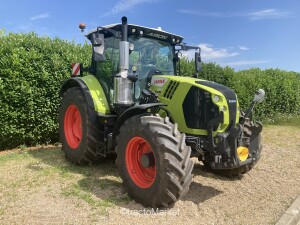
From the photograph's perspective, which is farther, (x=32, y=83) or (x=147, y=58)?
(x=32, y=83)

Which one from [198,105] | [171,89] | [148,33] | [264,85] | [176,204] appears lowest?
[176,204]

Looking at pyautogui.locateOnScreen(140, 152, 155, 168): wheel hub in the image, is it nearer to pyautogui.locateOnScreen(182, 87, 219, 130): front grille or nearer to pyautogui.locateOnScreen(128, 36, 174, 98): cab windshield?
pyautogui.locateOnScreen(182, 87, 219, 130): front grille

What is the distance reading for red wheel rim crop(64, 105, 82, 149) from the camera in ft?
20.3

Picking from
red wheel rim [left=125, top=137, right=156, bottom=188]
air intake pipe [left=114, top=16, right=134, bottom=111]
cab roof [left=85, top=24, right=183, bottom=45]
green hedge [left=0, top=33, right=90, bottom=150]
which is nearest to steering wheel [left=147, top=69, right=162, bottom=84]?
air intake pipe [left=114, top=16, right=134, bottom=111]

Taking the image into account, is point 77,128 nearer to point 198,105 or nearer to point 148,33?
point 148,33

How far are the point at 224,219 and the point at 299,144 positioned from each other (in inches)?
239

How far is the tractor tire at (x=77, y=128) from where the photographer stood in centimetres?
542

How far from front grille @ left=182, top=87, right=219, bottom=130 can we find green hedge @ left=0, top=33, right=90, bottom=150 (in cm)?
442

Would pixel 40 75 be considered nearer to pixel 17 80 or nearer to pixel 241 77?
Answer: pixel 17 80

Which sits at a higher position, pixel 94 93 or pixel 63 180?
pixel 94 93

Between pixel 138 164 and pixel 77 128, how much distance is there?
2.20 meters

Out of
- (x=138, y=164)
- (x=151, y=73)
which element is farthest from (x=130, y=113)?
(x=151, y=73)

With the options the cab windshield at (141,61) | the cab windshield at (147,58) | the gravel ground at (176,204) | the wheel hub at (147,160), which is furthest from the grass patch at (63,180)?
the cab windshield at (147,58)

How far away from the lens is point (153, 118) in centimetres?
419
